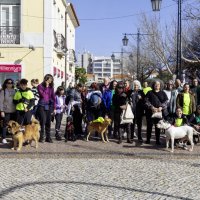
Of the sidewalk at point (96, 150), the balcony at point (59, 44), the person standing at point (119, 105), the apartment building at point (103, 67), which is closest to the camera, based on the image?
the sidewalk at point (96, 150)

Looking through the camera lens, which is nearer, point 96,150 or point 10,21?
point 96,150

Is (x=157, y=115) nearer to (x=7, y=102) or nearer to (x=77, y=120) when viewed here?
(x=77, y=120)

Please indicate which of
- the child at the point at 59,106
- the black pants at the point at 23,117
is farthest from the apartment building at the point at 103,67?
the black pants at the point at 23,117

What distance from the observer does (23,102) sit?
1194cm

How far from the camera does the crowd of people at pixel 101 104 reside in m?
12.1

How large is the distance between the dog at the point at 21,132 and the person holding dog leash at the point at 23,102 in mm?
580

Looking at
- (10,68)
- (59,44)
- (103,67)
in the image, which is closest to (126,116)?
(10,68)

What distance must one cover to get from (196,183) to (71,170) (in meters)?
2.52

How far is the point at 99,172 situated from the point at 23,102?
4.16 m

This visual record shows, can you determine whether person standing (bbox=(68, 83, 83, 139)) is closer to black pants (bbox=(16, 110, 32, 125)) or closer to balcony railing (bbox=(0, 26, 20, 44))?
black pants (bbox=(16, 110, 32, 125))

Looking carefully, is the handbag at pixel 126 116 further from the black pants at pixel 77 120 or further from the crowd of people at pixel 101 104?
the black pants at pixel 77 120

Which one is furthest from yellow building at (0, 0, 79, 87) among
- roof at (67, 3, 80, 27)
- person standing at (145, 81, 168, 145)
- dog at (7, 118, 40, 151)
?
dog at (7, 118, 40, 151)

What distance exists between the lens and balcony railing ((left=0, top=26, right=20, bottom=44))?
2595cm

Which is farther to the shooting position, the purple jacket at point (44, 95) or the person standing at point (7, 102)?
the purple jacket at point (44, 95)
